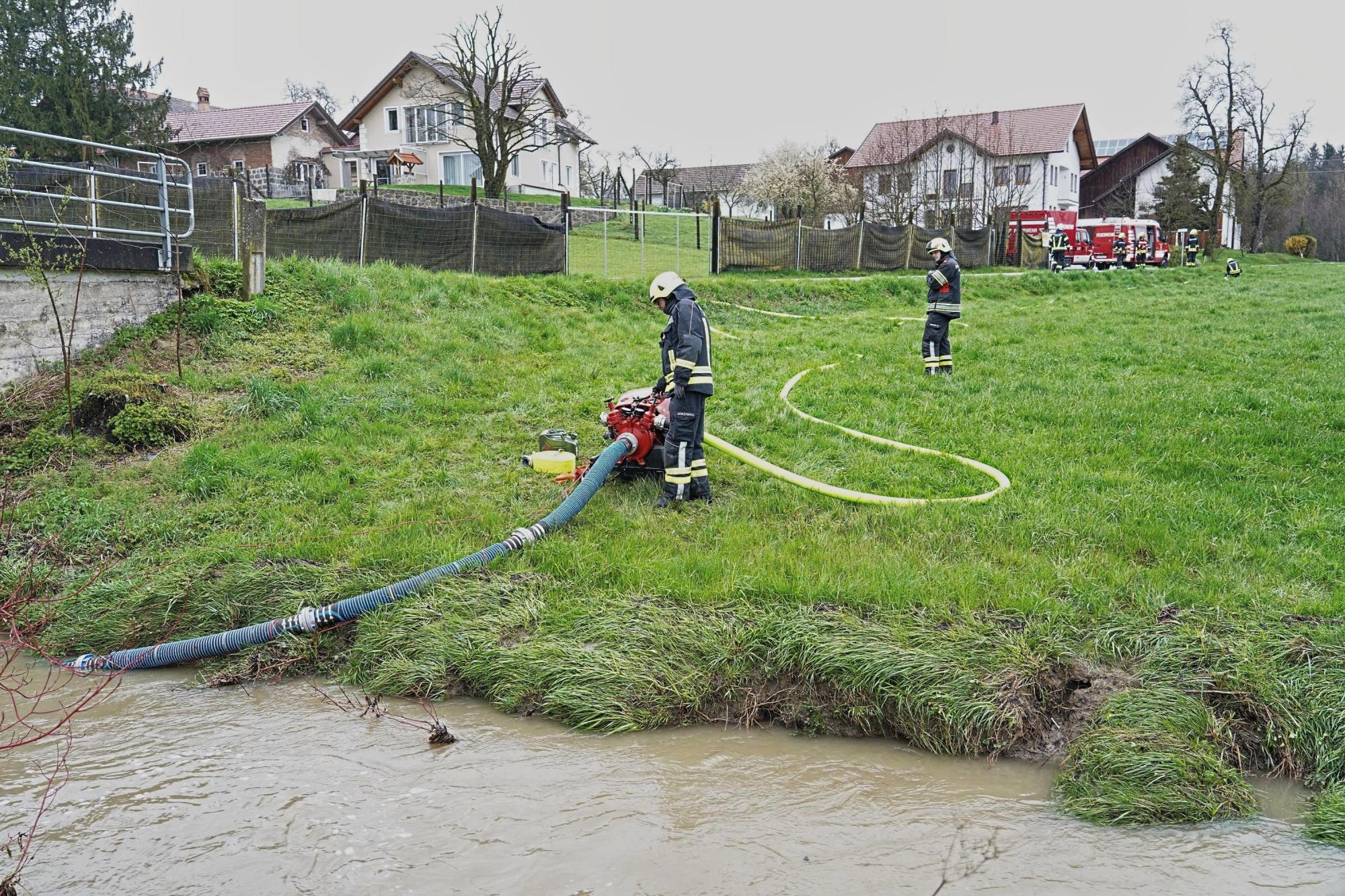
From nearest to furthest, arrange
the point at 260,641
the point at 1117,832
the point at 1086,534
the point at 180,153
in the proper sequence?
the point at 1117,832
the point at 260,641
the point at 1086,534
the point at 180,153

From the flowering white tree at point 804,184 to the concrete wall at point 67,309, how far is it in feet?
112

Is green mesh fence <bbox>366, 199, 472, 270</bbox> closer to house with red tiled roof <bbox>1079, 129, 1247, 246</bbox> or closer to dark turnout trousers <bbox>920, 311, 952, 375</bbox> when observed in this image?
dark turnout trousers <bbox>920, 311, 952, 375</bbox>

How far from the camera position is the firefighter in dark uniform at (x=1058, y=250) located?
94.9 feet

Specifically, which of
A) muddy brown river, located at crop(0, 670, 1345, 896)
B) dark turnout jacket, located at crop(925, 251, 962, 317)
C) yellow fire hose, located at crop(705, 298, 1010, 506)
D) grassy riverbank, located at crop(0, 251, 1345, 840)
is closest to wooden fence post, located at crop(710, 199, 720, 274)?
grassy riverbank, located at crop(0, 251, 1345, 840)

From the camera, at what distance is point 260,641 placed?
19.9ft

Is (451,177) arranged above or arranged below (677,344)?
above

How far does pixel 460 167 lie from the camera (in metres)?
51.0

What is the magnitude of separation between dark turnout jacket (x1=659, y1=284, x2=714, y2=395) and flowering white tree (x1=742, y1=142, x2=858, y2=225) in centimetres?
3606

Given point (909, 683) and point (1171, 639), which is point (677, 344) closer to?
point (909, 683)

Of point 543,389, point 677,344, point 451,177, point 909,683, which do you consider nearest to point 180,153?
point 451,177

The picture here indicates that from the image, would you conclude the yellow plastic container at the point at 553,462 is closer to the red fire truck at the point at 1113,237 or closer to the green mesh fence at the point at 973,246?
the green mesh fence at the point at 973,246

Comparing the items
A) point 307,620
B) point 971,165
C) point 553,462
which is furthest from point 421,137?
point 307,620

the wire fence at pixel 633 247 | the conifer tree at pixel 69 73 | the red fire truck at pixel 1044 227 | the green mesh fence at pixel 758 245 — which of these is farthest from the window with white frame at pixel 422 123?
the green mesh fence at pixel 758 245

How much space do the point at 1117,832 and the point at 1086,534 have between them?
2.91 m
